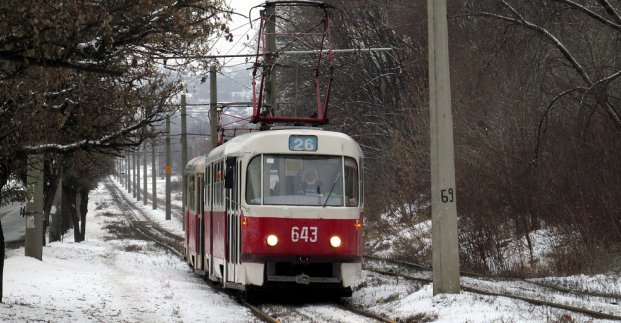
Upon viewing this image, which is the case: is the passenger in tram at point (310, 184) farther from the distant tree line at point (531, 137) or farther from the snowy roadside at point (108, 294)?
the distant tree line at point (531, 137)

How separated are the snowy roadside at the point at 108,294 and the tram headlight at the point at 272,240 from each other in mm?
1119

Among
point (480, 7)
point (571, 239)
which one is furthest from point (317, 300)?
point (480, 7)

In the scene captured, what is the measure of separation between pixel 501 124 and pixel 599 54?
9.61ft

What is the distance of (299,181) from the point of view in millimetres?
15719

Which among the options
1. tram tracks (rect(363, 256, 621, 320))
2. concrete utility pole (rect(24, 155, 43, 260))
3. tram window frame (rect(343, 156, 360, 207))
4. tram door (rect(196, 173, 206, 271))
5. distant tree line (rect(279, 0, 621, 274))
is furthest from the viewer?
concrete utility pole (rect(24, 155, 43, 260))

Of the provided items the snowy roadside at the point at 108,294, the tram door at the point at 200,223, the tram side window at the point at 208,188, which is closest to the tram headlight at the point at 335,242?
the snowy roadside at the point at 108,294

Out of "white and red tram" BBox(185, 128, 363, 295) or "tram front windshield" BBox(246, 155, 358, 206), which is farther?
"tram front windshield" BBox(246, 155, 358, 206)

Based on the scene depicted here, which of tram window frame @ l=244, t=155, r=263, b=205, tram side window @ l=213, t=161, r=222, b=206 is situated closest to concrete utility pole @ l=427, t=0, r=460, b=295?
tram window frame @ l=244, t=155, r=263, b=205

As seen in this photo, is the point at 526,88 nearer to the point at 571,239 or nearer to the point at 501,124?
the point at 501,124

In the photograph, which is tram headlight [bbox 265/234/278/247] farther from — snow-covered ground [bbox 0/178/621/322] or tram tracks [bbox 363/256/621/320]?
tram tracks [bbox 363/256/621/320]

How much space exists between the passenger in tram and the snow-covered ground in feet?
6.09

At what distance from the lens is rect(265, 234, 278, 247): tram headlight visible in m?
15.4

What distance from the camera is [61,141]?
16109 mm

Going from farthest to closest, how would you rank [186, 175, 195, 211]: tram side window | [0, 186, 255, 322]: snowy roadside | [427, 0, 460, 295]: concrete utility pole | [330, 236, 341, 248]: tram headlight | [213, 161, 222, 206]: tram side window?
[186, 175, 195, 211]: tram side window
[213, 161, 222, 206]: tram side window
[330, 236, 341, 248]: tram headlight
[0, 186, 255, 322]: snowy roadside
[427, 0, 460, 295]: concrete utility pole
